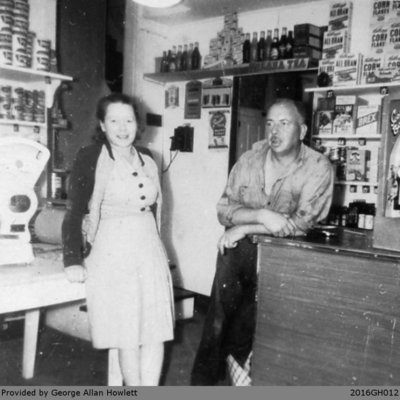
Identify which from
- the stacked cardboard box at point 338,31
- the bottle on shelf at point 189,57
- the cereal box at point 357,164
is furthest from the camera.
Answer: the bottle on shelf at point 189,57

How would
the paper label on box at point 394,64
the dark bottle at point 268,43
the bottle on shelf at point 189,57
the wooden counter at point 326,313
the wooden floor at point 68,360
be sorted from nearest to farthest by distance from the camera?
the wooden counter at point 326,313
the wooden floor at point 68,360
the paper label on box at point 394,64
the dark bottle at point 268,43
the bottle on shelf at point 189,57

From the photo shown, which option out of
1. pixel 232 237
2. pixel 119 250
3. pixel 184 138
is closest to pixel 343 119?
pixel 184 138

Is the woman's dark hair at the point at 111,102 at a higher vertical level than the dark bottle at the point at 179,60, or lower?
lower

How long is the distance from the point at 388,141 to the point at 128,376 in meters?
1.31

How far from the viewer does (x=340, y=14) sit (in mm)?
3820

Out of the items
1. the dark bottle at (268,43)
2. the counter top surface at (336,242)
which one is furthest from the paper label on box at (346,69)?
the counter top surface at (336,242)

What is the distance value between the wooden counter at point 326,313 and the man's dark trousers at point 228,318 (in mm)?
390

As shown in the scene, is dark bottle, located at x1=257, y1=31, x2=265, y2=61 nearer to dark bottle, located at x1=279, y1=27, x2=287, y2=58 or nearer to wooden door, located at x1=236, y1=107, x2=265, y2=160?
dark bottle, located at x1=279, y1=27, x2=287, y2=58

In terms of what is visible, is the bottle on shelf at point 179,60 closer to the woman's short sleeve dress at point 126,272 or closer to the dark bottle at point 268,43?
the dark bottle at point 268,43

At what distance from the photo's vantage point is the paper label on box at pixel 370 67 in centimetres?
357

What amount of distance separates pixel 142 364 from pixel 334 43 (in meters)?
2.70

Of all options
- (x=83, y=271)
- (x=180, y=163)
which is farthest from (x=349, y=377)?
(x=180, y=163)

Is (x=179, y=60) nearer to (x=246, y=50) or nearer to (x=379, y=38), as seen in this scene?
(x=246, y=50)

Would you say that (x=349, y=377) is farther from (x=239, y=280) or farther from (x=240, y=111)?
(x=240, y=111)
